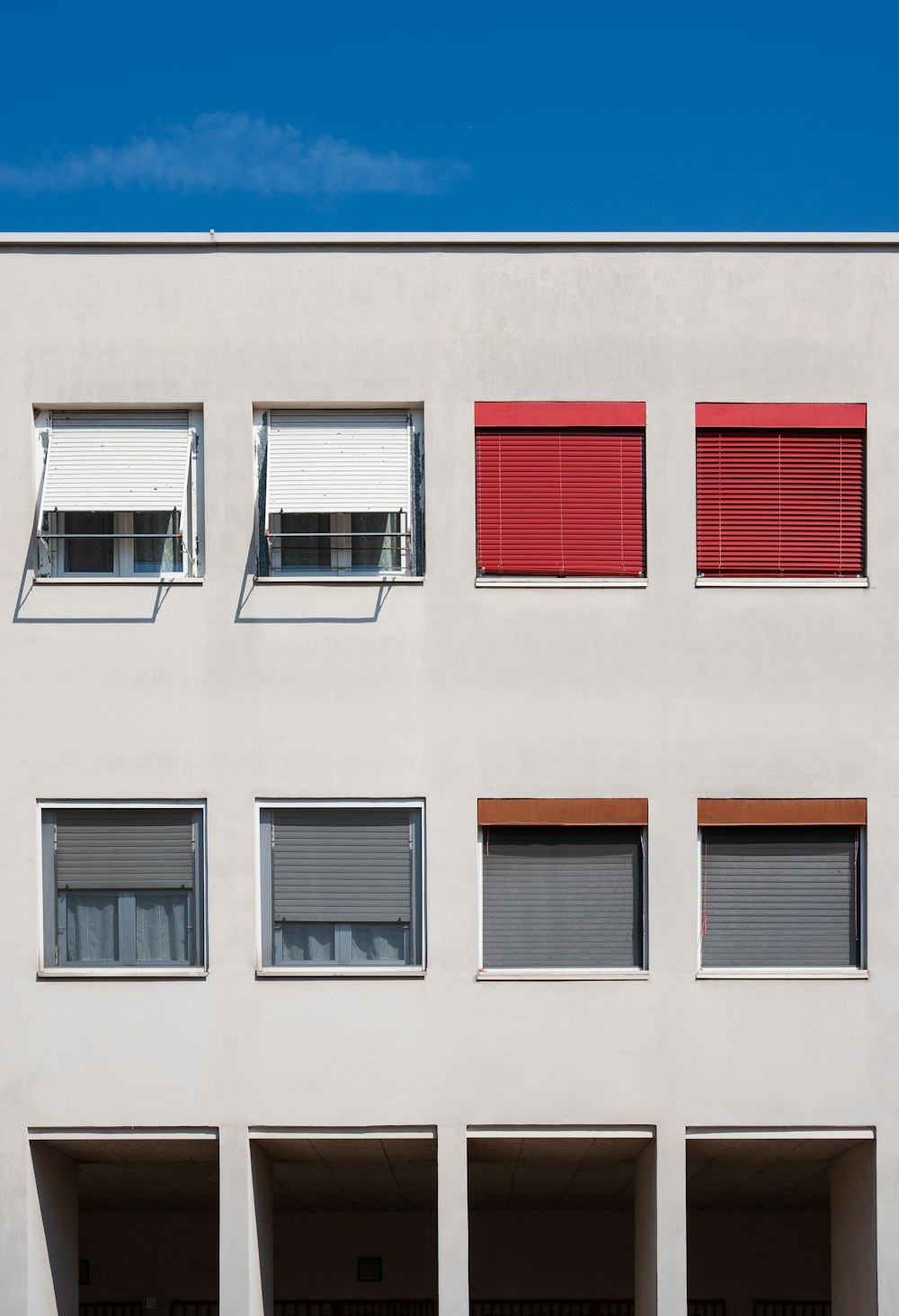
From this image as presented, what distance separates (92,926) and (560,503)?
530 cm

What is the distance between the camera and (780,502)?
12.4m

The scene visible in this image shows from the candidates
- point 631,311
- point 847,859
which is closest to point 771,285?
point 631,311

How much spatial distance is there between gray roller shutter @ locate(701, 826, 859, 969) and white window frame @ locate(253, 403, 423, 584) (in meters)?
3.47

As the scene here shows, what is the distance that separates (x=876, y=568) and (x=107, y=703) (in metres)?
6.54

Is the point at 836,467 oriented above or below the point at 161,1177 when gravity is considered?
above

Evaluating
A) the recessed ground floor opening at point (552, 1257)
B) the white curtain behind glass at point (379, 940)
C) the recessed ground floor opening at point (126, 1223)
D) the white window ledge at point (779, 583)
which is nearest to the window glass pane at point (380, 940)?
the white curtain behind glass at point (379, 940)

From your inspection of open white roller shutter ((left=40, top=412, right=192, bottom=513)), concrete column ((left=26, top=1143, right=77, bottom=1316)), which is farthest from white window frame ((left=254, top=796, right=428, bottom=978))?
open white roller shutter ((left=40, top=412, right=192, bottom=513))

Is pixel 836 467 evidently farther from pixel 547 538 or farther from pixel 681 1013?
pixel 681 1013

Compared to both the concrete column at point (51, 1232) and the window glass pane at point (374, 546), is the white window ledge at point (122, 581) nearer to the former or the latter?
the window glass pane at point (374, 546)

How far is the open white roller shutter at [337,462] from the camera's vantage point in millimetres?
12148

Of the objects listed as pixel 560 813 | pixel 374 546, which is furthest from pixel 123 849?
pixel 560 813

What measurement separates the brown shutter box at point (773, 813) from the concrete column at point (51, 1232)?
245 inches

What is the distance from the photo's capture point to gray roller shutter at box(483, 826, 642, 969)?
12.2 m

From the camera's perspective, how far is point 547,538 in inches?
486
